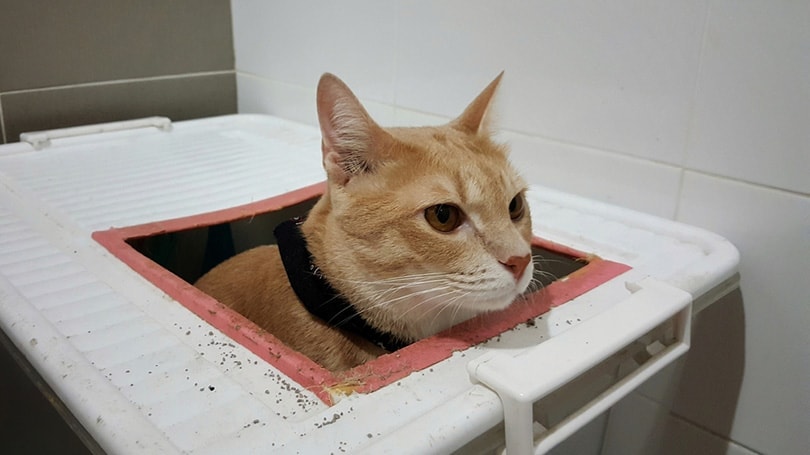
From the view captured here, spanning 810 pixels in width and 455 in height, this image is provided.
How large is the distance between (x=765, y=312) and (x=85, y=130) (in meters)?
1.27

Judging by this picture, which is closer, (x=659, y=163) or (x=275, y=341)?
(x=275, y=341)

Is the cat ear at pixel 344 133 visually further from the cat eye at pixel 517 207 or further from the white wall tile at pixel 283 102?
the white wall tile at pixel 283 102

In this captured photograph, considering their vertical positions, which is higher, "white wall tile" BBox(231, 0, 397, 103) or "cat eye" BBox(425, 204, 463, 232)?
"white wall tile" BBox(231, 0, 397, 103)

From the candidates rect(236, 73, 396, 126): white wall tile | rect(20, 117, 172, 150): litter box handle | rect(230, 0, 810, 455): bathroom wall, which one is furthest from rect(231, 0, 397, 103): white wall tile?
rect(20, 117, 172, 150): litter box handle

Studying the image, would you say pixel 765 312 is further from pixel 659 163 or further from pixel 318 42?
pixel 318 42

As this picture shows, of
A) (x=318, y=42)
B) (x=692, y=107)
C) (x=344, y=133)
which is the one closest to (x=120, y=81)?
(x=318, y=42)

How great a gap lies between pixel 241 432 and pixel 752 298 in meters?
0.71

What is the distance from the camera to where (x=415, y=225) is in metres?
0.65

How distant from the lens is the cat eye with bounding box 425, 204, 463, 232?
65 centimetres

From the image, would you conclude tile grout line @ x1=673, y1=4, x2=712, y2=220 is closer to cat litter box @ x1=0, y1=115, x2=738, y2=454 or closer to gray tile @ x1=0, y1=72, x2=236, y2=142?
cat litter box @ x1=0, y1=115, x2=738, y2=454

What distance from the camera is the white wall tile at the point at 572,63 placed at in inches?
34.3

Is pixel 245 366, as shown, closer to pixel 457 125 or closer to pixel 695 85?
pixel 457 125

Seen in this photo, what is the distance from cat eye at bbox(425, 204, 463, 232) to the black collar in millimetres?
147

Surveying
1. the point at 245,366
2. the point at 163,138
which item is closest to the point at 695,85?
A: the point at 245,366
